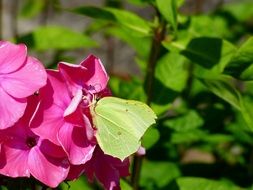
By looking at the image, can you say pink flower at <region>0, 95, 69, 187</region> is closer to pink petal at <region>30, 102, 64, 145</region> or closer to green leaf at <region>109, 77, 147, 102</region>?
pink petal at <region>30, 102, 64, 145</region>

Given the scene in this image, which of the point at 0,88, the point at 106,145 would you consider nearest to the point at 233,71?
the point at 106,145

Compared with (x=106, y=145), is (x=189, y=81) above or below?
below

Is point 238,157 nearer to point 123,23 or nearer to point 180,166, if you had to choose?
point 180,166

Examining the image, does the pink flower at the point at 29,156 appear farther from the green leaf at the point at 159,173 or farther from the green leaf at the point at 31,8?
the green leaf at the point at 31,8

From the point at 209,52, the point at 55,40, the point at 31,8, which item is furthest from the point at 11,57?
the point at 31,8

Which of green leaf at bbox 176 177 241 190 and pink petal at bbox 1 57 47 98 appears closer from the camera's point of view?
pink petal at bbox 1 57 47 98

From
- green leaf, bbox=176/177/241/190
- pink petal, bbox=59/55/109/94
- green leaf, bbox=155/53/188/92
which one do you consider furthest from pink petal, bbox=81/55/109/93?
green leaf, bbox=155/53/188/92

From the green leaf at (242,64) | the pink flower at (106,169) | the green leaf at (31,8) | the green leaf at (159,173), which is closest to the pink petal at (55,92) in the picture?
the pink flower at (106,169)
